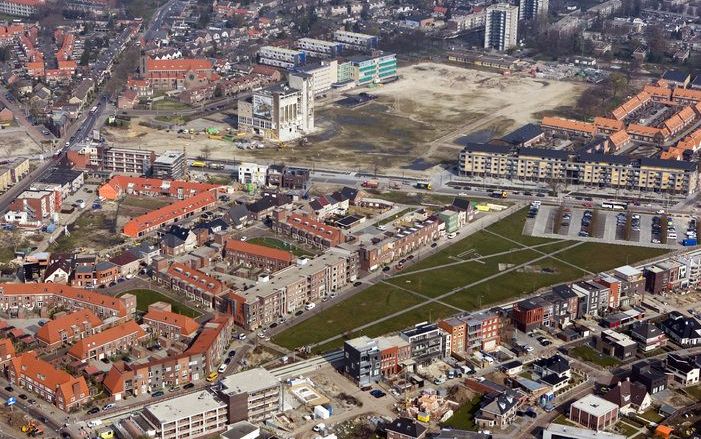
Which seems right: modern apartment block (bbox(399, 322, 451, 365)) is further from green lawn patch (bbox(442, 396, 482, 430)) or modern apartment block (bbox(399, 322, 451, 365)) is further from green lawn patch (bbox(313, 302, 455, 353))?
green lawn patch (bbox(442, 396, 482, 430))

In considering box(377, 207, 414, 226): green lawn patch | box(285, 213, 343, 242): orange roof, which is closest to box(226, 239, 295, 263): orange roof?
box(285, 213, 343, 242): orange roof

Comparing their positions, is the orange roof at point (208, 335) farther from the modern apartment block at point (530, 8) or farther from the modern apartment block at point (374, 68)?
the modern apartment block at point (530, 8)

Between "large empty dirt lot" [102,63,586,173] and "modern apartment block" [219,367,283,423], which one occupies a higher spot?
"large empty dirt lot" [102,63,586,173]

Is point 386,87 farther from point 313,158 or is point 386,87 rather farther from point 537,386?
point 537,386

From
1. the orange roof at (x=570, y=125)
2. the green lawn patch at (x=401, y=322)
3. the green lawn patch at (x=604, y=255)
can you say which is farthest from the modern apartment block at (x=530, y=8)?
the green lawn patch at (x=401, y=322)

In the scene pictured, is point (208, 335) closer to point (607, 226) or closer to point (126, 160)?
point (607, 226)

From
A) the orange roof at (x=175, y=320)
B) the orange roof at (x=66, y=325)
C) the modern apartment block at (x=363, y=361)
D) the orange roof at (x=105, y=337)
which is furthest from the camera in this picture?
the orange roof at (x=175, y=320)

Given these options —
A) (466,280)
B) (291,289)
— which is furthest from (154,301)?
(466,280)
